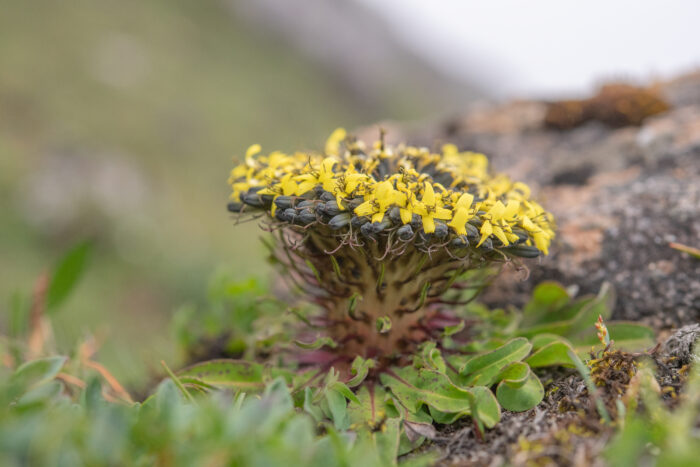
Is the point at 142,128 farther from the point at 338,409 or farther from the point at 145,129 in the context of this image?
the point at 338,409

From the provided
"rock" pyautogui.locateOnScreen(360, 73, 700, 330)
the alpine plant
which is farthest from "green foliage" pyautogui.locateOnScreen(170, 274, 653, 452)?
"rock" pyautogui.locateOnScreen(360, 73, 700, 330)

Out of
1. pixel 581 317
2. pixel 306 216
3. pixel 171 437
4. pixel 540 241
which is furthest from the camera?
pixel 581 317

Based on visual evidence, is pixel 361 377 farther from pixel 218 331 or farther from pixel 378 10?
pixel 378 10

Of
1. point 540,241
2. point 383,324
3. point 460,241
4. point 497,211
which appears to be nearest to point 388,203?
point 460,241

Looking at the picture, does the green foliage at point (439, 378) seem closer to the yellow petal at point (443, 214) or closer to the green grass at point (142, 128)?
the yellow petal at point (443, 214)

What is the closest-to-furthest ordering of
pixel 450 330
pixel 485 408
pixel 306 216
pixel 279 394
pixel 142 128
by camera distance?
pixel 279 394 → pixel 485 408 → pixel 306 216 → pixel 450 330 → pixel 142 128

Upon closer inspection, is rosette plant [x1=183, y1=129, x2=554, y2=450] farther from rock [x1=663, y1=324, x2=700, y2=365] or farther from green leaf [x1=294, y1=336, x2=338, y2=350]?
rock [x1=663, y1=324, x2=700, y2=365]
